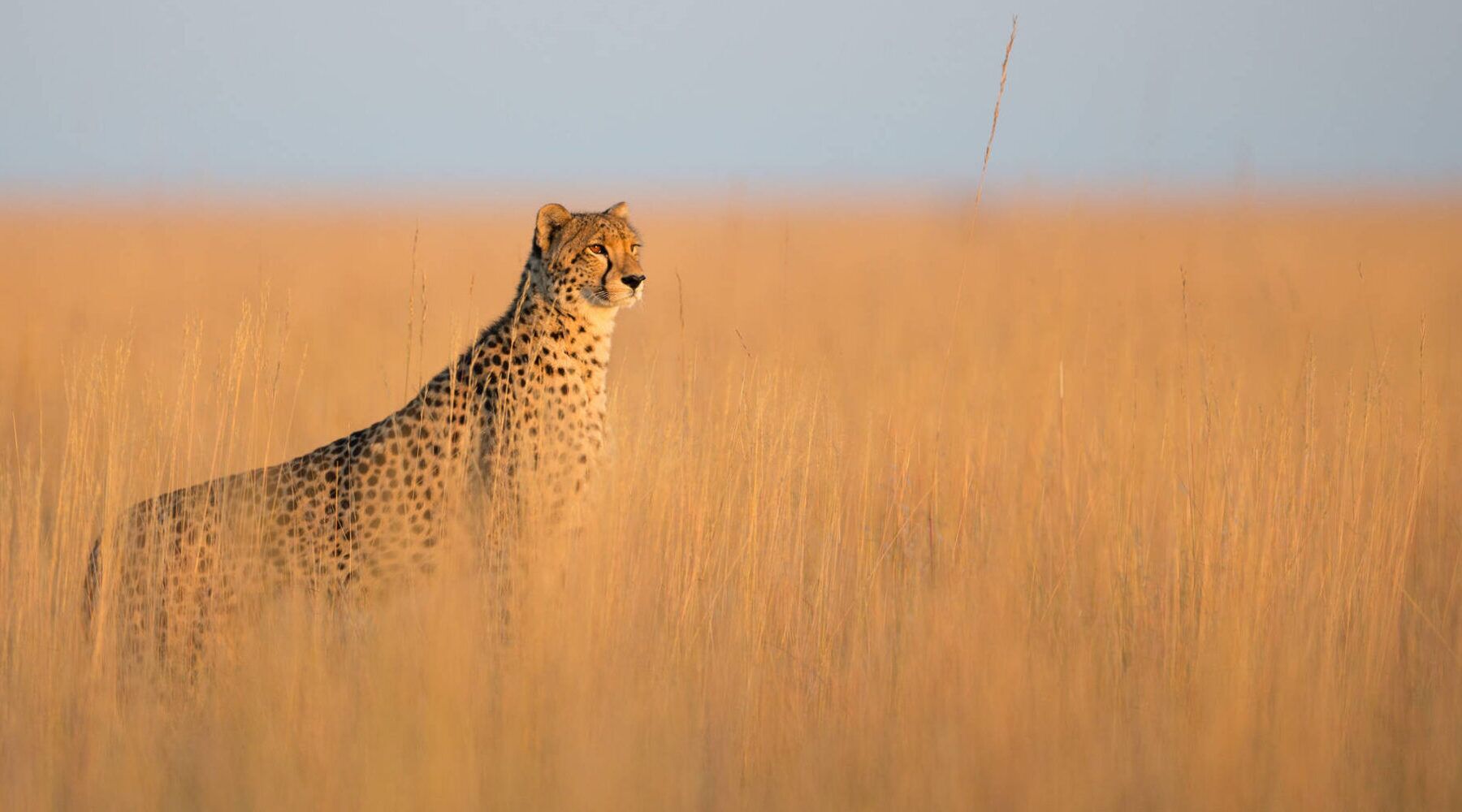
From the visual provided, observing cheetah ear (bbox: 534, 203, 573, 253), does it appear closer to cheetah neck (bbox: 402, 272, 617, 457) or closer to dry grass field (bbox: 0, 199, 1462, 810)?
cheetah neck (bbox: 402, 272, 617, 457)

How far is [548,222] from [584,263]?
25 cm

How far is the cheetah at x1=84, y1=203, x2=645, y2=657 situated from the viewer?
12.5 feet

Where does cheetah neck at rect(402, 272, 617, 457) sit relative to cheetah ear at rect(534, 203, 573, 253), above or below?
below

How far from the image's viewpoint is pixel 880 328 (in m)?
11.9

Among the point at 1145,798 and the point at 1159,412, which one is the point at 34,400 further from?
the point at 1145,798

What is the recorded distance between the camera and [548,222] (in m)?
4.68

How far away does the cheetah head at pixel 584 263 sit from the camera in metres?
4.51

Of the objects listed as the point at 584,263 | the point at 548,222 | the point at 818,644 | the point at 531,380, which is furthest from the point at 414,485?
the point at 818,644

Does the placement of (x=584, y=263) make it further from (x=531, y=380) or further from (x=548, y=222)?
(x=531, y=380)

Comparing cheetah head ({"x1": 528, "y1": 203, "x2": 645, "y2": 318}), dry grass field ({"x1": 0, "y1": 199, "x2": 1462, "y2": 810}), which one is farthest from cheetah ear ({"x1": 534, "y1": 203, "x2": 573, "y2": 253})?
dry grass field ({"x1": 0, "y1": 199, "x2": 1462, "y2": 810})

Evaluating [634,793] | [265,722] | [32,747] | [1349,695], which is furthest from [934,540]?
[32,747]

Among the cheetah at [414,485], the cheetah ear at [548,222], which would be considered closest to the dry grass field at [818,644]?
the cheetah at [414,485]

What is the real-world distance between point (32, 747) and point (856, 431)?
473 centimetres

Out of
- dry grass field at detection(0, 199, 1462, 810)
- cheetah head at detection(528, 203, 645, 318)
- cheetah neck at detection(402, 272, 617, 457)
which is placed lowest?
dry grass field at detection(0, 199, 1462, 810)
